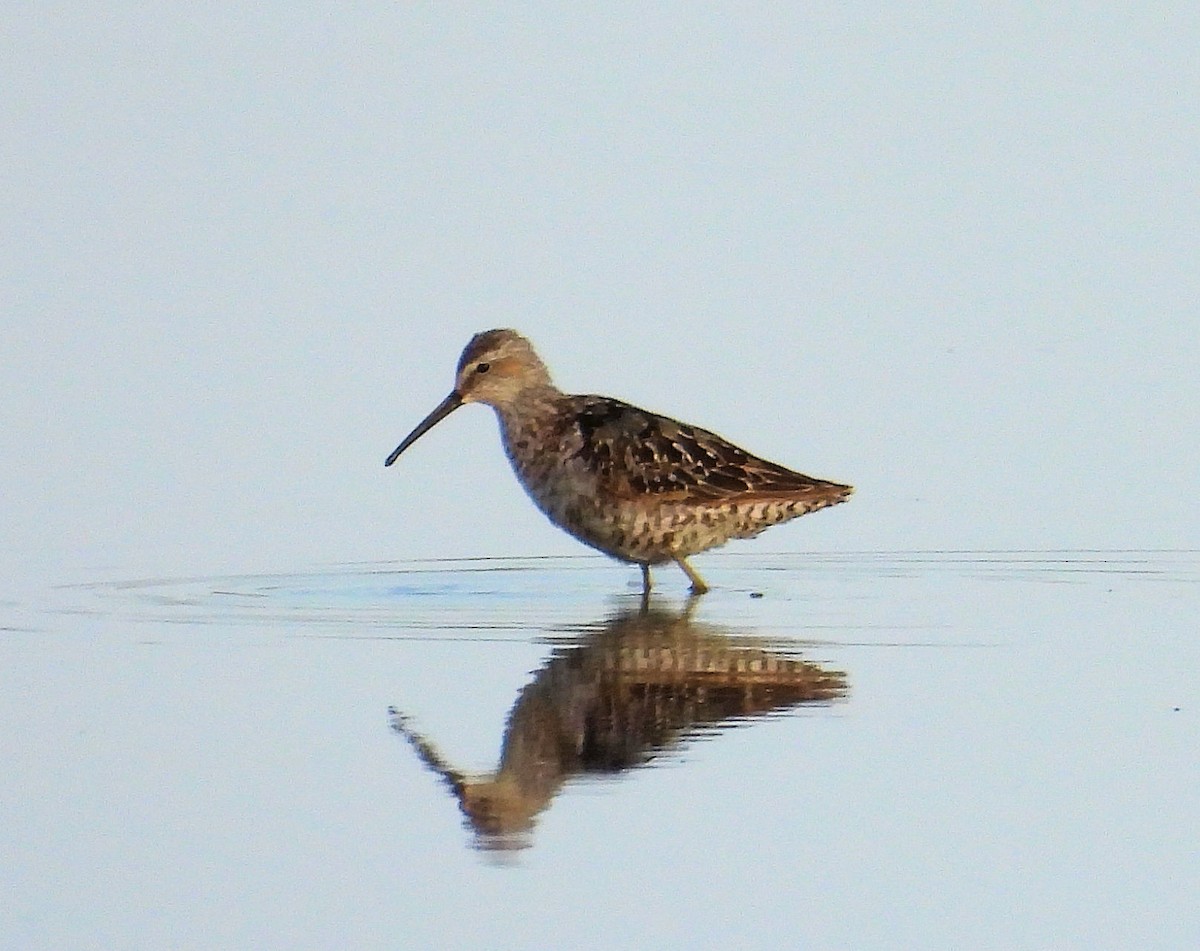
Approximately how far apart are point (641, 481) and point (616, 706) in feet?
12.3

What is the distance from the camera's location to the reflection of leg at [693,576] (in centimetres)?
1127

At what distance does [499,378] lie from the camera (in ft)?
41.2

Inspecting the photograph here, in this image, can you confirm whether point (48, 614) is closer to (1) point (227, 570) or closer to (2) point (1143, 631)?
(1) point (227, 570)

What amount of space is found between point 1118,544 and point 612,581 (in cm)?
235

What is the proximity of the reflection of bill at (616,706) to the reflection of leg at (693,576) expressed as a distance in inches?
53.7

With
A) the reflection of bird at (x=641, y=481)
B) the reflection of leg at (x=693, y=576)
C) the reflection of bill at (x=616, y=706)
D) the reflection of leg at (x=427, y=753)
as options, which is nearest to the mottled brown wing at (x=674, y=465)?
the reflection of bird at (x=641, y=481)

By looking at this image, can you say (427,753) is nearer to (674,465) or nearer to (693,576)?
(693,576)

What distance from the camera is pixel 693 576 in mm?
11438

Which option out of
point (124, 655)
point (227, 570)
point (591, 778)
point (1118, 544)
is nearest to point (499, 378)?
point (227, 570)

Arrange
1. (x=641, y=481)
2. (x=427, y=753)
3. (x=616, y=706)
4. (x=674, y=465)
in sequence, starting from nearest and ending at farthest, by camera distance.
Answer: (x=427, y=753), (x=616, y=706), (x=641, y=481), (x=674, y=465)

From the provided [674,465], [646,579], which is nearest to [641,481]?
[674,465]

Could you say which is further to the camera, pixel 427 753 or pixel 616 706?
pixel 616 706

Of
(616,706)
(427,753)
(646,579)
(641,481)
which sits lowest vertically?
(427,753)

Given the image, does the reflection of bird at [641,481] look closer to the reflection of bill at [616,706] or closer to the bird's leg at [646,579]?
the bird's leg at [646,579]
